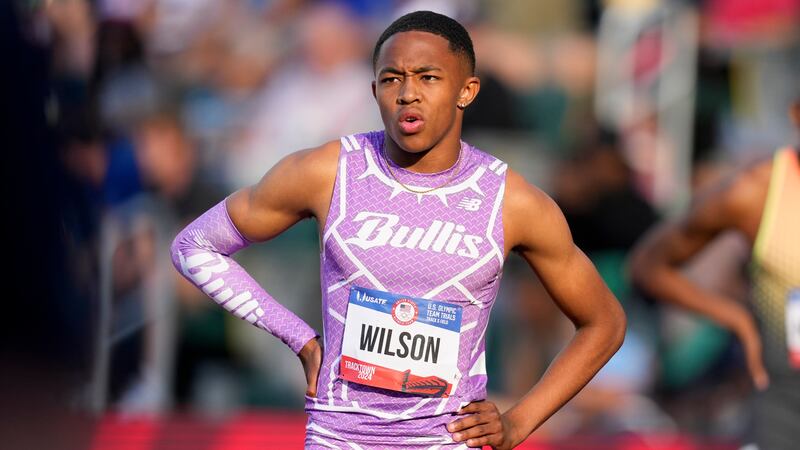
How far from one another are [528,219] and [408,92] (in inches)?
21.0

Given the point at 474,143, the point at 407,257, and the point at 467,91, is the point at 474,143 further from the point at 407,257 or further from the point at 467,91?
the point at 407,257

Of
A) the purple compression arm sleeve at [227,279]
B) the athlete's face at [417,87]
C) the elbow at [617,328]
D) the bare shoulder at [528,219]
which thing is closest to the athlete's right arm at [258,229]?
the purple compression arm sleeve at [227,279]

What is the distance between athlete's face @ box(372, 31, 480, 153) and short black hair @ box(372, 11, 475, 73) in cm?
2

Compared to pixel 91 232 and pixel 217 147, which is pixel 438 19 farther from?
pixel 217 147

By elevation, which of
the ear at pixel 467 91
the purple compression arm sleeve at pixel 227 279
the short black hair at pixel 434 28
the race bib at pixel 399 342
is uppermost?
the short black hair at pixel 434 28

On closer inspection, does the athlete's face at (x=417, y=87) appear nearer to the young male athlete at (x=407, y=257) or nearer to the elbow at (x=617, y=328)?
the young male athlete at (x=407, y=257)

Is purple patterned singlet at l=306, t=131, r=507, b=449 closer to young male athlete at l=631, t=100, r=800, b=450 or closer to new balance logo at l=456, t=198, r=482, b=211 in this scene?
new balance logo at l=456, t=198, r=482, b=211

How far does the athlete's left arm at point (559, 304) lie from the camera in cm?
367

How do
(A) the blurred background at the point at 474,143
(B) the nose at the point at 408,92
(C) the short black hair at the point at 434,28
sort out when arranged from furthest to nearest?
(A) the blurred background at the point at 474,143 < (C) the short black hair at the point at 434,28 < (B) the nose at the point at 408,92

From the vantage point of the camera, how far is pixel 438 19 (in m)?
3.71

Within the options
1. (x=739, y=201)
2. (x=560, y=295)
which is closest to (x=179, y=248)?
(x=560, y=295)

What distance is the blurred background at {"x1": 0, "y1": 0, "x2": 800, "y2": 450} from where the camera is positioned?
749 centimetres

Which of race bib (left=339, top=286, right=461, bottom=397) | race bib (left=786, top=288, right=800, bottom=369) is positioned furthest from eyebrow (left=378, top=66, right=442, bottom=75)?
race bib (left=786, top=288, right=800, bottom=369)

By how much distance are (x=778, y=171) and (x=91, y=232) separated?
3.70 metres
